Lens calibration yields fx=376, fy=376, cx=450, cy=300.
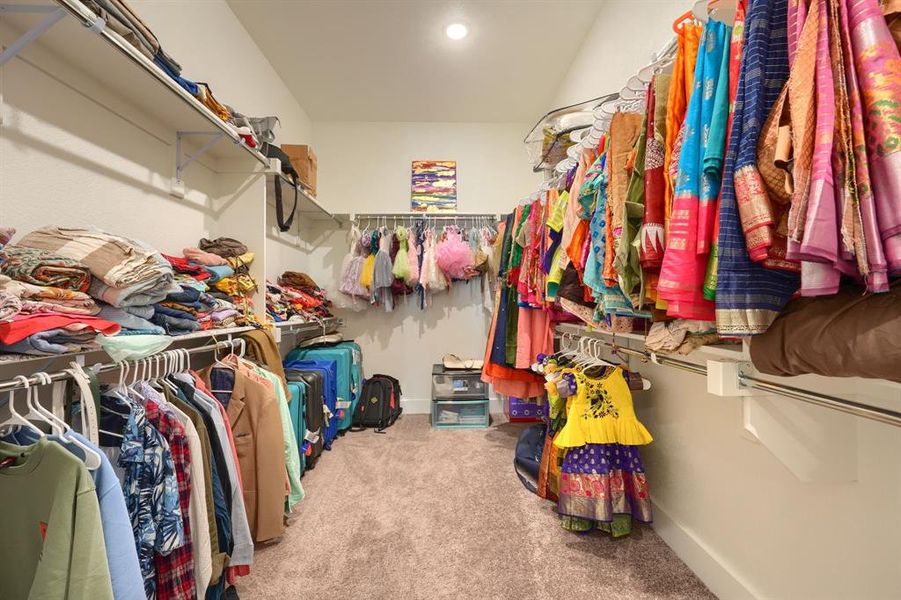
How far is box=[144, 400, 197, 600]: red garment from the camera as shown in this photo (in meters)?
1.06

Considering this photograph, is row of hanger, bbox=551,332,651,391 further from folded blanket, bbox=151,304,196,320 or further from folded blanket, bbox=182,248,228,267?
folded blanket, bbox=182,248,228,267

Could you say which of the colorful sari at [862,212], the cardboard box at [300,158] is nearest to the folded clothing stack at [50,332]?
the colorful sari at [862,212]

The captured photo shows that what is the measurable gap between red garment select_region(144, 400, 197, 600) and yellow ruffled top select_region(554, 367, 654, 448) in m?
1.27

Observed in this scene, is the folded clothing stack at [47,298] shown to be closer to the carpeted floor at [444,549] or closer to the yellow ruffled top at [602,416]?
the carpeted floor at [444,549]

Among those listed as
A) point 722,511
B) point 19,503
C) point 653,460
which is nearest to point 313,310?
point 19,503

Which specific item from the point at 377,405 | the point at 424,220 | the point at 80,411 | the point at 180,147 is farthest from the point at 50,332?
the point at 424,220

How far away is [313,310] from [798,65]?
2.95 meters

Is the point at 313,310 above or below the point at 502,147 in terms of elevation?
below

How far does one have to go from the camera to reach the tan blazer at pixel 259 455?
58.1 inches

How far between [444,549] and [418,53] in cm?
299

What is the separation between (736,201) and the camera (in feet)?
2.07

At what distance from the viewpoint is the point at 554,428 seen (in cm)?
186

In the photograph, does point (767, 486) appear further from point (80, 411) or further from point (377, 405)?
point (377, 405)

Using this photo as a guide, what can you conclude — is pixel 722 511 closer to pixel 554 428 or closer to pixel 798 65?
pixel 554 428
